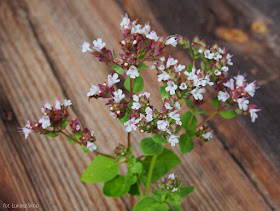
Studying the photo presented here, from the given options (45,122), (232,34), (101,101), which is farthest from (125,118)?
(232,34)

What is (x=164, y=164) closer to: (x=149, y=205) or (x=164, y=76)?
(x=149, y=205)

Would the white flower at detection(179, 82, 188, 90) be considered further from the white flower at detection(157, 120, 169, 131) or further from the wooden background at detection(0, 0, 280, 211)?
the wooden background at detection(0, 0, 280, 211)

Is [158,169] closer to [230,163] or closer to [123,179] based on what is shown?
[123,179]

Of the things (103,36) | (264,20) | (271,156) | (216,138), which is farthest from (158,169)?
(264,20)

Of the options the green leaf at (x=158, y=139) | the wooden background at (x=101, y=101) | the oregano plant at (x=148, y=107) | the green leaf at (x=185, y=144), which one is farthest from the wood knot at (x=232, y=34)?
the green leaf at (x=158, y=139)

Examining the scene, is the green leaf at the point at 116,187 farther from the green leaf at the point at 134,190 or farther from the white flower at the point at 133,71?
the white flower at the point at 133,71
